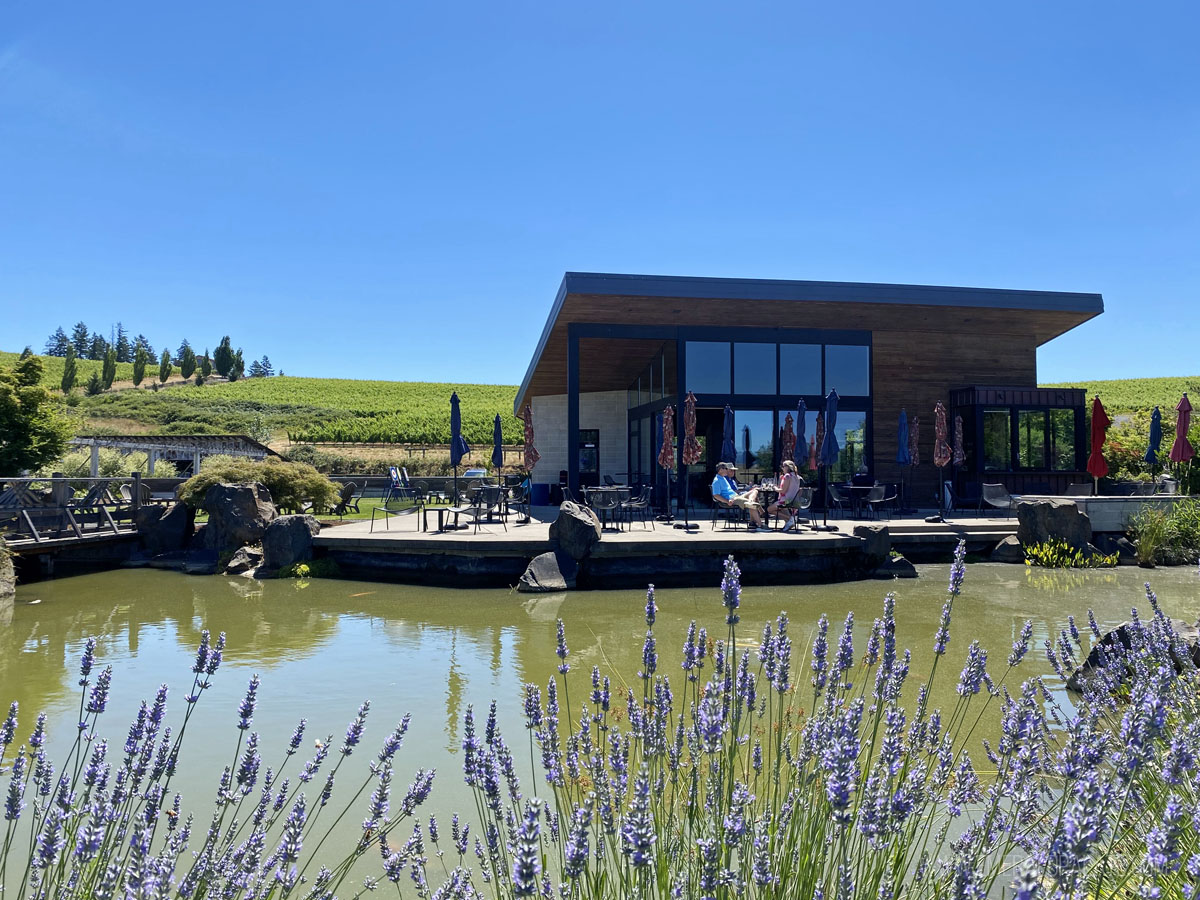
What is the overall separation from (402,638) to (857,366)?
43.5 feet

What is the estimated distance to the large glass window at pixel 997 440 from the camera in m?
17.4

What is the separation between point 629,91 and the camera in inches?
420

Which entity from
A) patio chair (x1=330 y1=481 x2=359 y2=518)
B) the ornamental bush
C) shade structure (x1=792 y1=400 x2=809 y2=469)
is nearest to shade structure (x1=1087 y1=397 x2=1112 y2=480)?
shade structure (x1=792 y1=400 x2=809 y2=469)

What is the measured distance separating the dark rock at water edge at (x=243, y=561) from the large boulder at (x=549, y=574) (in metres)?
4.49

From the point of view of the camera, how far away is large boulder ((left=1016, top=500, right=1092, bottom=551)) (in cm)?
1206

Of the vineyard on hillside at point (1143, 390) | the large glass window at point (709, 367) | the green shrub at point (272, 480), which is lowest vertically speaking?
the green shrub at point (272, 480)

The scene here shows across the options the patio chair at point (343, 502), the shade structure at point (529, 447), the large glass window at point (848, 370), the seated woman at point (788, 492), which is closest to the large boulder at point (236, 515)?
the patio chair at point (343, 502)

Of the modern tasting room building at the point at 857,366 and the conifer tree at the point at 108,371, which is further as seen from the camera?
the conifer tree at the point at 108,371

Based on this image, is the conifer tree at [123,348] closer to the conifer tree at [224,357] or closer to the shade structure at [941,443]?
the conifer tree at [224,357]

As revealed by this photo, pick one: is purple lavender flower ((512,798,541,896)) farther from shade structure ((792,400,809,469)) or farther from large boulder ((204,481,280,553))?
shade structure ((792,400,809,469))

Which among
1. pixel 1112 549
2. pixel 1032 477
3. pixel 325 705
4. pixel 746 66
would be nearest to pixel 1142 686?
pixel 325 705

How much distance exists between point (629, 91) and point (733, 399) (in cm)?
766

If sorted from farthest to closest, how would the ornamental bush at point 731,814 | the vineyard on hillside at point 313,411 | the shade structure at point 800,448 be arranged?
the vineyard on hillside at point 313,411 → the shade structure at point 800,448 → the ornamental bush at point 731,814

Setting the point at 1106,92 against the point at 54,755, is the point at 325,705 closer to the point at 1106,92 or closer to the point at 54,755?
the point at 54,755
